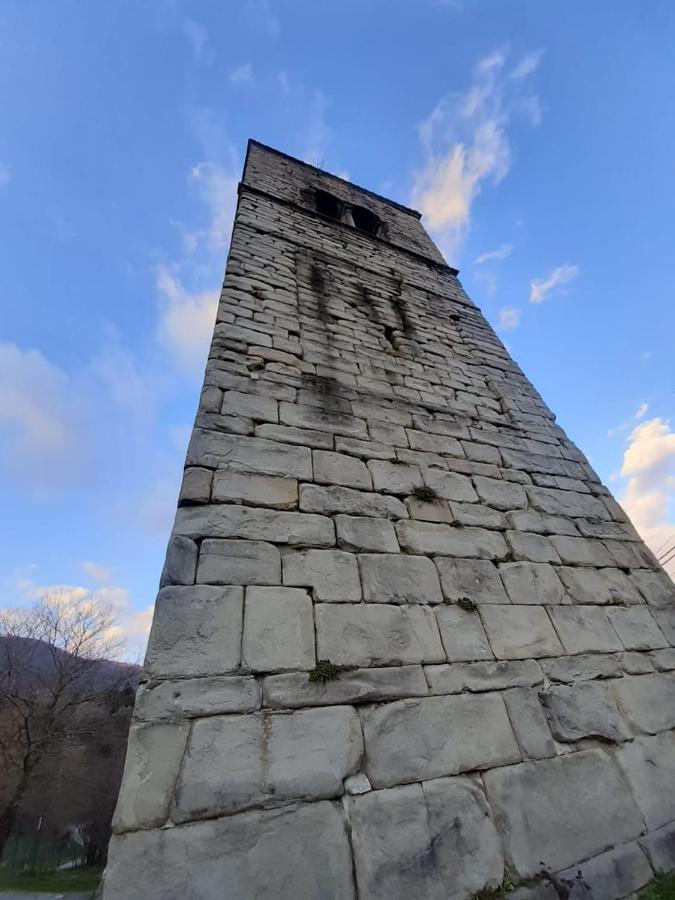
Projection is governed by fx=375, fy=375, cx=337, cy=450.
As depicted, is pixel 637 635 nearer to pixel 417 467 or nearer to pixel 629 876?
pixel 629 876

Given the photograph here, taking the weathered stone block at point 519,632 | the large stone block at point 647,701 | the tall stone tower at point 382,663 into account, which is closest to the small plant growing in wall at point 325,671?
the tall stone tower at point 382,663

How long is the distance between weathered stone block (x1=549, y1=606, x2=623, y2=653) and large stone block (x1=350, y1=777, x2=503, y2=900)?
3.45 feet

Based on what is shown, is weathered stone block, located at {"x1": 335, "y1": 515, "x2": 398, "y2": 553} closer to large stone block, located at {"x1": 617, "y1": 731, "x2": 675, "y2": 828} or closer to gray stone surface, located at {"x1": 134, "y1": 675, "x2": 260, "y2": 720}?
gray stone surface, located at {"x1": 134, "y1": 675, "x2": 260, "y2": 720}

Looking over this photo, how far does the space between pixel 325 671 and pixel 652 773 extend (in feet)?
5.47

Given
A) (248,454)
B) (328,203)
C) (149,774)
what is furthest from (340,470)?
(328,203)

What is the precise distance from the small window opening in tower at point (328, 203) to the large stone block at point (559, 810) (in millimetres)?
8315

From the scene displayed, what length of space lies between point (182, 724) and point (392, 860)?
84 centimetres

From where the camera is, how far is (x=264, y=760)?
1.33m

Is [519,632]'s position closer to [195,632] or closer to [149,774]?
[195,632]

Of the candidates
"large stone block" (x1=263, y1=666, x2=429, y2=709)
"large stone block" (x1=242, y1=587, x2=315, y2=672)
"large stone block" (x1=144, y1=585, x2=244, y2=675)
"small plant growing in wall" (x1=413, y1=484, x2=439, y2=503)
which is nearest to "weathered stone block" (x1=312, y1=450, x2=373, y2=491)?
"small plant growing in wall" (x1=413, y1=484, x2=439, y2=503)

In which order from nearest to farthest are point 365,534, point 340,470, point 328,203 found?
1. point 365,534
2. point 340,470
3. point 328,203

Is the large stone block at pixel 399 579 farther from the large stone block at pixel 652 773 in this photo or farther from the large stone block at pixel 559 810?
the large stone block at pixel 652 773

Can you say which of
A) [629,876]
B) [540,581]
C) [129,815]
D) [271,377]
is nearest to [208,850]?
[129,815]

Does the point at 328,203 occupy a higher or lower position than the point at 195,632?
higher
